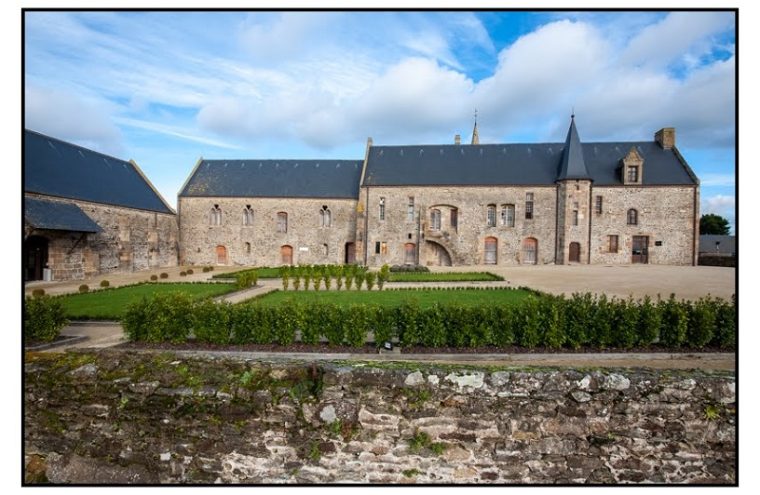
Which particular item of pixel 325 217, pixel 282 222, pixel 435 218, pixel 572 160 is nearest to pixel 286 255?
pixel 282 222

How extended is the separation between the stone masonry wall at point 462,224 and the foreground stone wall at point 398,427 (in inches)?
1121

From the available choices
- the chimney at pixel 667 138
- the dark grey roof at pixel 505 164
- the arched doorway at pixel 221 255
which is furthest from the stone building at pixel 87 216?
the chimney at pixel 667 138

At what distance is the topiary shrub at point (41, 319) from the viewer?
7363mm

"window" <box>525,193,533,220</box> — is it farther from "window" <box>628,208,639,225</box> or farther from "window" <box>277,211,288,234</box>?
A: "window" <box>277,211,288,234</box>

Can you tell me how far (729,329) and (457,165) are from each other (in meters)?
27.9

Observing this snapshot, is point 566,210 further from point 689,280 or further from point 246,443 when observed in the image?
point 246,443

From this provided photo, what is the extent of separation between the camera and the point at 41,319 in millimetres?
7426

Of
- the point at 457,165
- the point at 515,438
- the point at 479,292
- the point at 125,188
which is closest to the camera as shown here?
the point at 515,438

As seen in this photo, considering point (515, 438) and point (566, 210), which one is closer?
point (515, 438)

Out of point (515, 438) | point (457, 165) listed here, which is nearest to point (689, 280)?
point (457, 165)

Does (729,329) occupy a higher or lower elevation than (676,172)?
lower

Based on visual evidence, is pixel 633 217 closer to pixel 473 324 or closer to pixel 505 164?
pixel 505 164

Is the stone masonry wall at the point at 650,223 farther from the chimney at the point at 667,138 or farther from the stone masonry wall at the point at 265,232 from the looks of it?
the stone masonry wall at the point at 265,232

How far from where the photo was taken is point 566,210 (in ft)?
99.2
